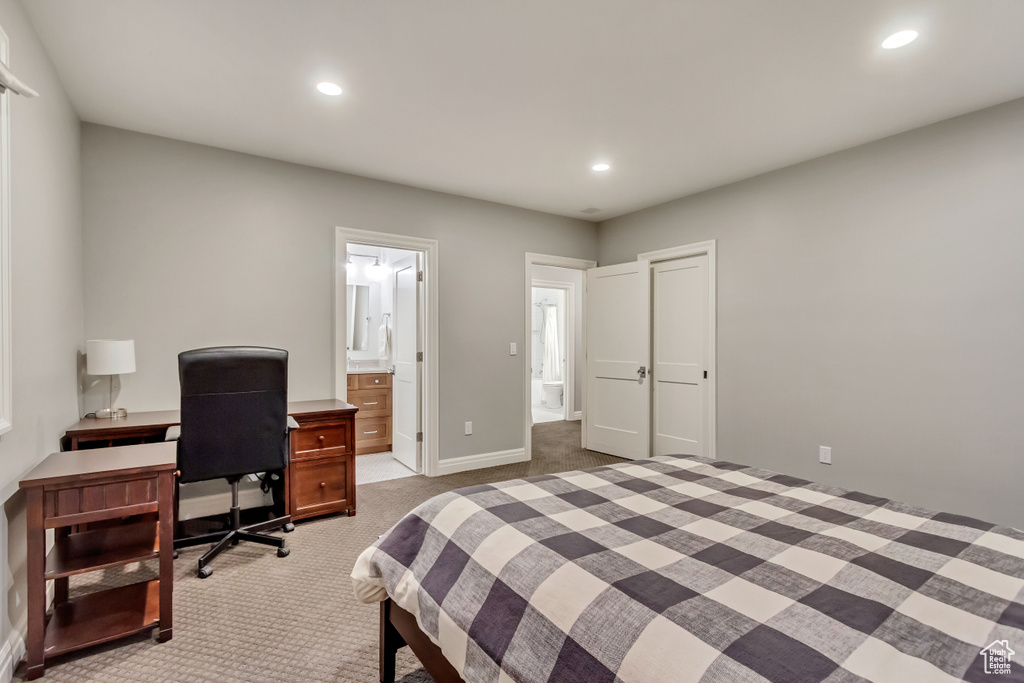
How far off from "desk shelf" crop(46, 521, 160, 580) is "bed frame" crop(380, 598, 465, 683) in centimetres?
106

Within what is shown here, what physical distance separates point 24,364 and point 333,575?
5.41 feet

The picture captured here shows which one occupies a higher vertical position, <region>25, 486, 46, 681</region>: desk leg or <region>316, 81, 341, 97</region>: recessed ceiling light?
<region>316, 81, 341, 97</region>: recessed ceiling light

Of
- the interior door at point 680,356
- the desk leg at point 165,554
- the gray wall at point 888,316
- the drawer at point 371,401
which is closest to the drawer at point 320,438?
the desk leg at point 165,554

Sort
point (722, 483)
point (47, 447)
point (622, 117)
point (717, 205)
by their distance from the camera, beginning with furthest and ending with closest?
1. point (717, 205)
2. point (622, 117)
3. point (47, 447)
4. point (722, 483)

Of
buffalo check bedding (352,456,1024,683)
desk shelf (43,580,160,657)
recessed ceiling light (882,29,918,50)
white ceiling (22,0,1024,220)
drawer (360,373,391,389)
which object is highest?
white ceiling (22,0,1024,220)

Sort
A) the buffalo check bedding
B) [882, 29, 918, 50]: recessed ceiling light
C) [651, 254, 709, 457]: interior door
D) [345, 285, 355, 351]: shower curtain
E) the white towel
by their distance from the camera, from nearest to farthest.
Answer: the buffalo check bedding
[882, 29, 918, 50]: recessed ceiling light
[651, 254, 709, 457]: interior door
the white towel
[345, 285, 355, 351]: shower curtain

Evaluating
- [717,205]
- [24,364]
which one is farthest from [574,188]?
[24,364]

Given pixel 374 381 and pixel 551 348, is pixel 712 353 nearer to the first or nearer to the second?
pixel 374 381

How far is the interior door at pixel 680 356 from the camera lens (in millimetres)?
4312

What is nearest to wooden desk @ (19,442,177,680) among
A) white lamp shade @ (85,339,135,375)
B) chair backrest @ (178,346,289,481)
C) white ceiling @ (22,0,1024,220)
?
chair backrest @ (178,346,289,481)

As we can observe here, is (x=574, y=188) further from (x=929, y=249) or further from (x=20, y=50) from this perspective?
(x=20, y=50)

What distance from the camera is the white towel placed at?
→ 18.3 feet

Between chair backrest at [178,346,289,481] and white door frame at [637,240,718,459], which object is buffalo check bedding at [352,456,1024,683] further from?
white door frame at [637,240,718,459]

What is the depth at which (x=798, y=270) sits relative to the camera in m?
3.60
